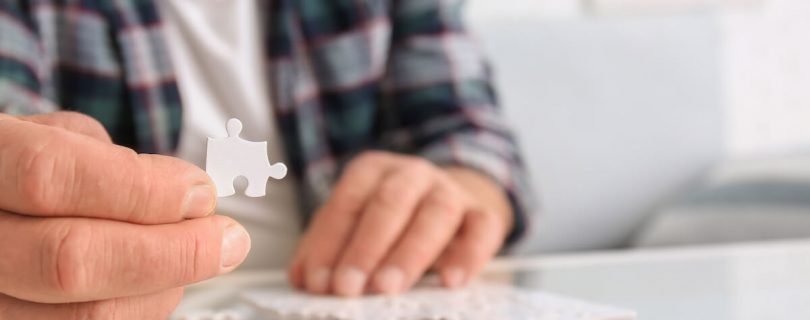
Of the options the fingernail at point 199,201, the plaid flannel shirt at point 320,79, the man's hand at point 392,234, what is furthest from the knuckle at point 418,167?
the fingernail at point 199,201

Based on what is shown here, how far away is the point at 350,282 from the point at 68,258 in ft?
0.85

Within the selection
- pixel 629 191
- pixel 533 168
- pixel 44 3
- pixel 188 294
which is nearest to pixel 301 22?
pixel 44 3

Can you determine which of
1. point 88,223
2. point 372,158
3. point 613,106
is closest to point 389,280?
point 372,158

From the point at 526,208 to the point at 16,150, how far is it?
0.66 meters

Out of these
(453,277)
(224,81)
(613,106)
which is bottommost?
(613,106)

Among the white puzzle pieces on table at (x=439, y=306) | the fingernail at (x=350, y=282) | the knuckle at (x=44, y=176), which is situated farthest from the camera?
the fingernail at (x=350, y=282)

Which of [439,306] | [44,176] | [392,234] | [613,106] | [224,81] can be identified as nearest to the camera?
[44,176]

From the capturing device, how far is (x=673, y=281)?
22.9 inches

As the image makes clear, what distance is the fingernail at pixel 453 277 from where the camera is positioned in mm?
558

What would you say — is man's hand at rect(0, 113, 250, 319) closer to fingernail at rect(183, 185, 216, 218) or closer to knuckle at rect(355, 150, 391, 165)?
fingernail at rect(183, 185, 216, 218)

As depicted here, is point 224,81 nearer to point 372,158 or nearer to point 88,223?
point 372,158

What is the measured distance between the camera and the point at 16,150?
28 centimetres

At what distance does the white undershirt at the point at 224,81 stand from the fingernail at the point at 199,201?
50cm

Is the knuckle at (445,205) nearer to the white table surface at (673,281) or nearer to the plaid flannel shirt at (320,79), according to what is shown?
the white table surface at (673,281)
